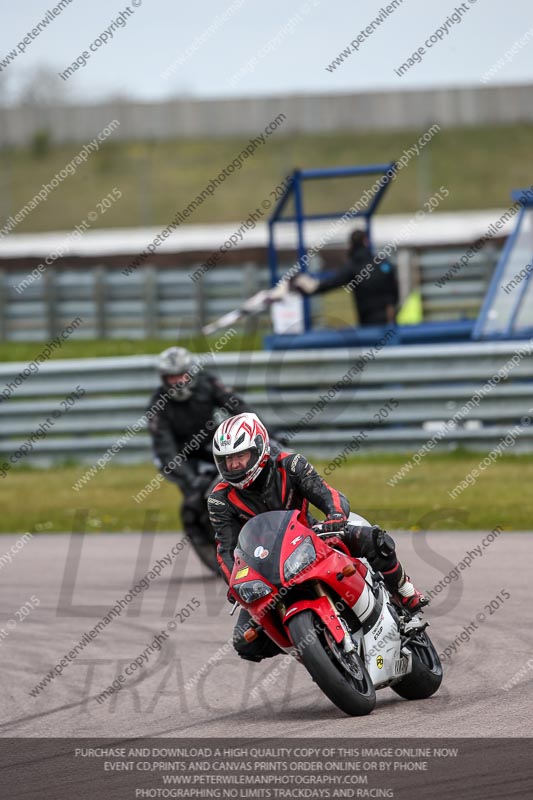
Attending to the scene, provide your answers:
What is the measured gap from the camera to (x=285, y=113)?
55.2m

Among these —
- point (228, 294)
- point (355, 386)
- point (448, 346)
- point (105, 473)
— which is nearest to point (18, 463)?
point (105, 473)

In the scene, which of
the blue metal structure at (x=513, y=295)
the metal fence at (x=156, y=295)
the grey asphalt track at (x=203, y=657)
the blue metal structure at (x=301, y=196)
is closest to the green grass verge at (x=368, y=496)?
the grey asphalt track at (x=203, y=657)

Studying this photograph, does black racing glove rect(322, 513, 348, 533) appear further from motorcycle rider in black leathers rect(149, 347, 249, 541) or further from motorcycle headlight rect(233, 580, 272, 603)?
motorcycle rider in black leathers rect(149, 347, 249, 541)

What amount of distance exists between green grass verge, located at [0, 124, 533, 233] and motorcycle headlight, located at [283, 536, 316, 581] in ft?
143

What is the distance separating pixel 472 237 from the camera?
85.7 feet

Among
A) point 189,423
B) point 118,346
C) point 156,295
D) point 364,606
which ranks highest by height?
point 364,606

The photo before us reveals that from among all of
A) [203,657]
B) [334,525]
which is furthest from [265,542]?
[203,657]

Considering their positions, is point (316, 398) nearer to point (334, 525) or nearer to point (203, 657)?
point (203, 657)

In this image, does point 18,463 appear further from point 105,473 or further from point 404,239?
point 404,239

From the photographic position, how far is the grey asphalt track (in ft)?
20.5

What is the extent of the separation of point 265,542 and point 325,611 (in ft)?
1.40

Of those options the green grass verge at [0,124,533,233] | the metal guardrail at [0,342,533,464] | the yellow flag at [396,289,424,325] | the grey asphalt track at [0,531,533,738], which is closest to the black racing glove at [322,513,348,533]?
the grey asphalt track at [0,531,533,738]

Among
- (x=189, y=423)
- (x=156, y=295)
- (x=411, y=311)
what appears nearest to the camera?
(x=189, y=423)
